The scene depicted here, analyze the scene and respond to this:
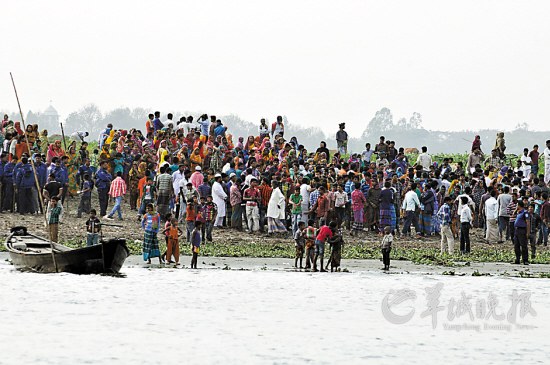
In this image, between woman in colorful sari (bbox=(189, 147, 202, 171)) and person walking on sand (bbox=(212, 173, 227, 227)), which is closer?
person walking on sand (bbox=(212, 173, 227, 227))

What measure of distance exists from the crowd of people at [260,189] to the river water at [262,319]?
8.49 feet

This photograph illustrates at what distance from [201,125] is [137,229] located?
736 cm

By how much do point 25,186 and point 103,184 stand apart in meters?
2.47

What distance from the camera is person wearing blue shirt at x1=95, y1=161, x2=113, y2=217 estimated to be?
3909cm

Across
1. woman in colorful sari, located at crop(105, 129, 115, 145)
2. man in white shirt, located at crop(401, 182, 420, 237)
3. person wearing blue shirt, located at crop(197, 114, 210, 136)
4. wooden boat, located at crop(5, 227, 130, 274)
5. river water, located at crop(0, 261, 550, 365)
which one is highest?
person wearing blue shirt, located at crop(197, 114, 210, 136)

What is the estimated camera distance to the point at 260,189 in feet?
124

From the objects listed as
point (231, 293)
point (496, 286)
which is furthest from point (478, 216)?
point (231, 293)

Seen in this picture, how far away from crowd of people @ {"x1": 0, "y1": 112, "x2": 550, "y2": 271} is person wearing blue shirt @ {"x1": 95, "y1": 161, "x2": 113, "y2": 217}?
0.11 ft

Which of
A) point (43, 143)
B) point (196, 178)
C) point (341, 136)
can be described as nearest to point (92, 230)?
A: point (196, 178)

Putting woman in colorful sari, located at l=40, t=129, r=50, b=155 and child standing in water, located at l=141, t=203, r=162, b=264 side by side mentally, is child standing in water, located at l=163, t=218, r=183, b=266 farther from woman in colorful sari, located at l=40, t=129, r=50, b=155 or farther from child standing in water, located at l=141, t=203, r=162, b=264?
woman in colorful sari, located at l=40, t=129, r=50, b=155

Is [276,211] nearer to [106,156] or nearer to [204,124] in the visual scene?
[106,156]

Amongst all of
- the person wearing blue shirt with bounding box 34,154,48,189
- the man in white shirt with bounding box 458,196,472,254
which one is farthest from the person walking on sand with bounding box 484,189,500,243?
the person wearing blue shirt with bounding box 34,154,48,189

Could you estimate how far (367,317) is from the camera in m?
27.9

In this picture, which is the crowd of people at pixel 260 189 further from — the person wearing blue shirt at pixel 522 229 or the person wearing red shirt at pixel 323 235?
the person wearing red shirt at pixel 323 235
